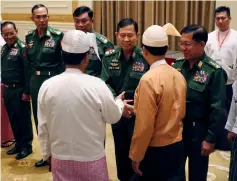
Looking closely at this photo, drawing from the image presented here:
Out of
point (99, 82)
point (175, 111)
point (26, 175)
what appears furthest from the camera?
point (26, 175)

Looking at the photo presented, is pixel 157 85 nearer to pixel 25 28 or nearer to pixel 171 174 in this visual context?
pixel 171 174

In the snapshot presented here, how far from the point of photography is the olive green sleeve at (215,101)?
2.19 m

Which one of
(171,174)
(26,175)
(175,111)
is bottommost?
(26,175)

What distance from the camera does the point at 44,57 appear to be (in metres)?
3.32

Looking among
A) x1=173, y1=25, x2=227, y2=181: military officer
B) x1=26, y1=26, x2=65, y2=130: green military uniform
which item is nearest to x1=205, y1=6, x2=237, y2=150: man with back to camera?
x1=173, y1=25, x2=227, y2=181: military officer

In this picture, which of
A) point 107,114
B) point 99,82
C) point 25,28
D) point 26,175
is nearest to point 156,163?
point 107,114

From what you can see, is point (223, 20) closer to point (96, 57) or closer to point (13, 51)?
point (96, 57)

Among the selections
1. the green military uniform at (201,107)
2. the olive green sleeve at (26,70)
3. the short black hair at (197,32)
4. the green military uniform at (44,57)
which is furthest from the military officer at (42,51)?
the short black hair at (197,32)

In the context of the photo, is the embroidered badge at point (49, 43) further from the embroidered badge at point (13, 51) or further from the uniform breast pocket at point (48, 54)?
the embroidered badge at point (13, 51)

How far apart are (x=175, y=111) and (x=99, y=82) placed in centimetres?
49

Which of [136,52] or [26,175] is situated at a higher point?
[136,52]

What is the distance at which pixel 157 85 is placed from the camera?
191cm

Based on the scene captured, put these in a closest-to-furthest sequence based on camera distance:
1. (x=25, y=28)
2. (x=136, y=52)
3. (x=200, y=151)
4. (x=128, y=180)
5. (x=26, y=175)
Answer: (x=200, y=151)
(x=136, y=52)
(x=128, y=180)
(x=26, y=175)
(x=25, y=28)

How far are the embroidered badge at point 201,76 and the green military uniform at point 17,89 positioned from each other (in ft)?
6.27
